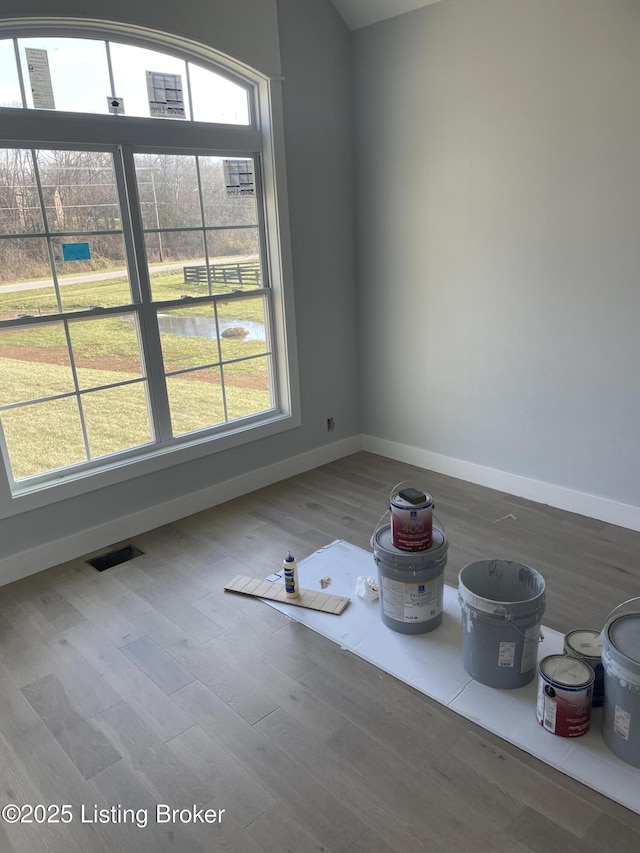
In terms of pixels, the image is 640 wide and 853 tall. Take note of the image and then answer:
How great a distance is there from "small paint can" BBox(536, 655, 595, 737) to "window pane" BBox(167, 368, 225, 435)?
2.43 metres

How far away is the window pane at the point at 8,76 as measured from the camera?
279 cm

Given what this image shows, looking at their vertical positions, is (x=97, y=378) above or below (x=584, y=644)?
above

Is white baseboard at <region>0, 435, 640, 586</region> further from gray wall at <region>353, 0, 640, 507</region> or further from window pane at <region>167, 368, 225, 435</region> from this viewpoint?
window pane at <region>167, 368, 225, 435</region>

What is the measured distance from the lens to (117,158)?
10.5 feet

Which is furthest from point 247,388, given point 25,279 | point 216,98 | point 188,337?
point 216,98

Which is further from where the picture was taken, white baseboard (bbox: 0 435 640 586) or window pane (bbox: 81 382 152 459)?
window pane (bbox: 81 382 152 459)

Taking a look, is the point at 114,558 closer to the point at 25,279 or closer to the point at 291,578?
the point at 291,578

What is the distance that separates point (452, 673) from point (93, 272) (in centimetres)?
255

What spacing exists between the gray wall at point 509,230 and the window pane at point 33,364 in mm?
2157

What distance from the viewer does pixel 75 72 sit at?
9.78 ft

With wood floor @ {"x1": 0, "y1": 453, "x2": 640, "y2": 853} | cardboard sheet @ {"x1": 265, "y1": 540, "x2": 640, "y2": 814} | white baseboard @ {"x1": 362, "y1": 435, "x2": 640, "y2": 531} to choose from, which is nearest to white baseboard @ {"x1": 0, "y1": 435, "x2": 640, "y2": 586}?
white baseboard @ {"x1": 362, "y1": 435, "x2": 640, "y2": 531}

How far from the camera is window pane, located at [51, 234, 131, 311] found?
3.11 m

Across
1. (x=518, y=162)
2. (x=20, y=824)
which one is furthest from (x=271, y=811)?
(x=518, y=162)

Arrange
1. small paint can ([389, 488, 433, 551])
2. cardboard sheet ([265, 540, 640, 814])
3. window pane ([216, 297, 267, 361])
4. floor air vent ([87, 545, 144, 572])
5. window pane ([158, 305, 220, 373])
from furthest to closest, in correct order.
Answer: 1. window pane ([216, 297, 267, 361])
2. window pane ([158, 305, 220, 373])
3. floor air vent ([87, 545, 144, 572])
4. small paint can ([389, 488, 433, 551])
5. cardboard sheet ([265, 540, 640, 814])
